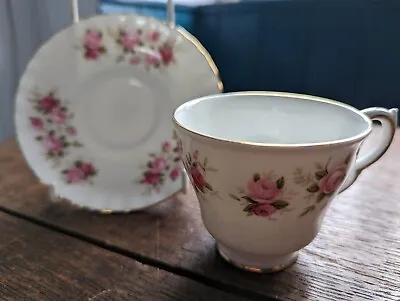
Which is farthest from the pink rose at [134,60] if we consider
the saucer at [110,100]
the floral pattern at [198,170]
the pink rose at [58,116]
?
the floral pattern at [198,170]

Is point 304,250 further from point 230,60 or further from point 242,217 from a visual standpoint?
point 230,60

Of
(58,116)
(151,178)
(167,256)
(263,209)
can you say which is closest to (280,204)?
(263,209)

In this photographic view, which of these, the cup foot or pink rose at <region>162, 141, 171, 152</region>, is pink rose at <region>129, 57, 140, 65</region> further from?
the cup foot

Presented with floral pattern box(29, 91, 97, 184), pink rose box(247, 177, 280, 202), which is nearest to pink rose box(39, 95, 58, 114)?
floral pattern box(29, 91, 97, 184)

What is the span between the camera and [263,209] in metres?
0.37

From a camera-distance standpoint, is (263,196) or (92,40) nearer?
(263,196)

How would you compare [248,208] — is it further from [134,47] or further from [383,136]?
[134,47]

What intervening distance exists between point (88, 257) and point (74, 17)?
30 cm

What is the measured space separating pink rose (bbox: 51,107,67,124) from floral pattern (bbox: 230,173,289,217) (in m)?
0.29

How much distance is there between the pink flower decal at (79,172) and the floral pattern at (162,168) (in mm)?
61

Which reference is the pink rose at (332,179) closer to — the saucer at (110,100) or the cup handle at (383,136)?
the cup handle at (383,136)

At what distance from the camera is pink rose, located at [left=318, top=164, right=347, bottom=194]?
363mm

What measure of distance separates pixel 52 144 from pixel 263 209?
30cm

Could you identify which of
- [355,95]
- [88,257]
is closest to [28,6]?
[355,95]
